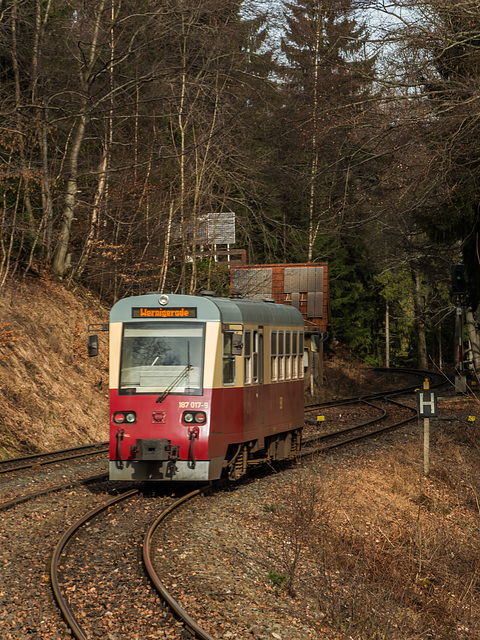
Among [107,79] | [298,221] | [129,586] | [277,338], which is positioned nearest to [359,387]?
[298,221]

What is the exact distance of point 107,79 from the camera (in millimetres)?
27891

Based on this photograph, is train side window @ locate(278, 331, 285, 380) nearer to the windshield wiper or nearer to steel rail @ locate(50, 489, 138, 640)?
the windshield wiper

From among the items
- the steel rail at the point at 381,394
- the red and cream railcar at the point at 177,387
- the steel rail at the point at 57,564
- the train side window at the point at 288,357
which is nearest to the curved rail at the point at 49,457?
the red and cream railcar at the point at 177,387

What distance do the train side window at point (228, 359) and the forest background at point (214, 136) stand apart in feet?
15.5

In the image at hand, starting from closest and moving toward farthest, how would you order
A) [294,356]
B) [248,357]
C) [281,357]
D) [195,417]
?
[195,417]
[248,357]
[281,357]
[294,356]

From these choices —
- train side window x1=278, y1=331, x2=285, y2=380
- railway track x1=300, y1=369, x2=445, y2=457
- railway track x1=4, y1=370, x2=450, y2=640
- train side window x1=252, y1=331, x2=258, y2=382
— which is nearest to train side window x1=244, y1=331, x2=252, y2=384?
train side window x1=252, y1=331, x2=258, y2=382

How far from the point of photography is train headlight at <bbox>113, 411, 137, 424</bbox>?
40.7 ft

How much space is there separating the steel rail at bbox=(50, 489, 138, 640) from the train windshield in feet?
5.74

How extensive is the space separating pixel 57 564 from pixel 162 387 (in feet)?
13.9

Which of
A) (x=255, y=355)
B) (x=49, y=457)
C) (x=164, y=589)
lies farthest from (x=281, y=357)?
(x=164, y=589)

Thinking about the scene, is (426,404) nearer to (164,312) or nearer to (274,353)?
(274,353)

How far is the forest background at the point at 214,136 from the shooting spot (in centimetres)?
1598

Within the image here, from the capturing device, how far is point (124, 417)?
40.9 feet

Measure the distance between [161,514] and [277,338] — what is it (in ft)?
17.0
